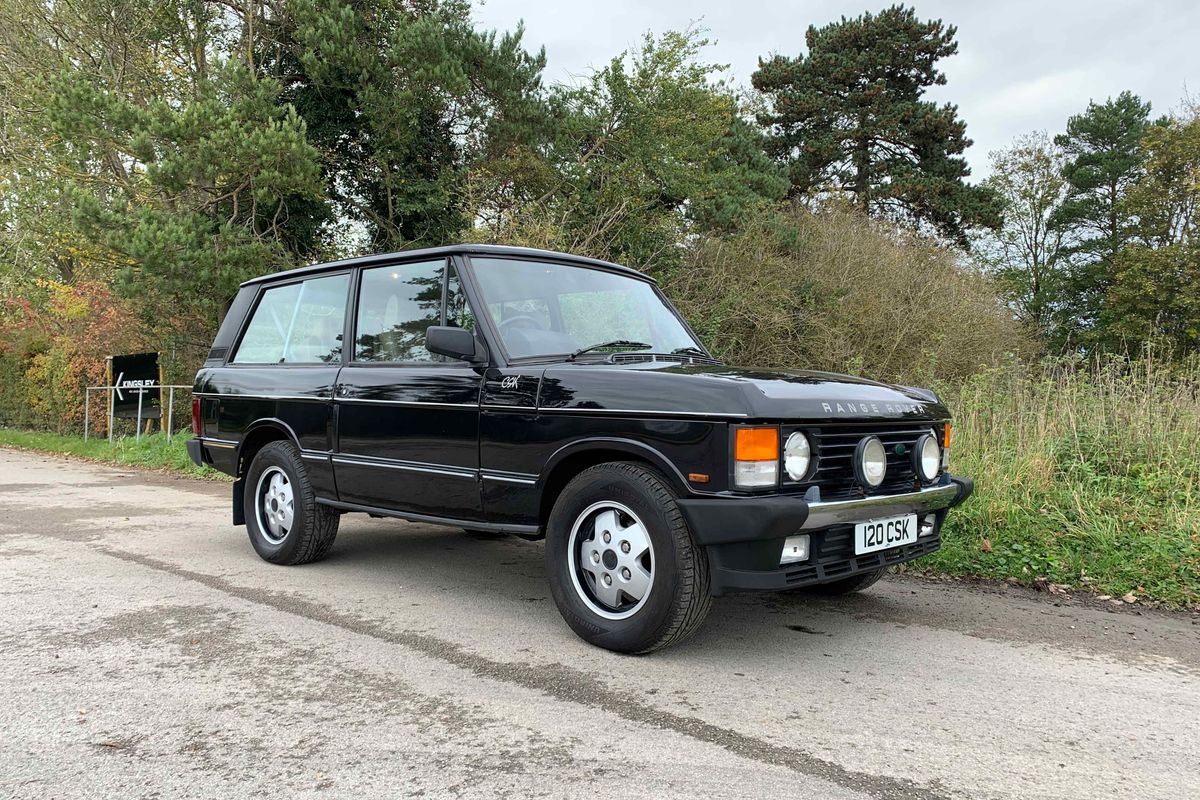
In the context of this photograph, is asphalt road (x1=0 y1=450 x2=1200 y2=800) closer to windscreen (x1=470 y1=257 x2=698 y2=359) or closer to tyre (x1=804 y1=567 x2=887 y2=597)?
tyre (x1=804 y1=567 x2=887 y2=597)

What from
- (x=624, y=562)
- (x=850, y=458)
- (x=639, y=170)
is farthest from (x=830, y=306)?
(x=624, y=562)

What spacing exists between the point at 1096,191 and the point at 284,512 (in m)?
42.2

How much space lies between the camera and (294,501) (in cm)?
546

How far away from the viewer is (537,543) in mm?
6531

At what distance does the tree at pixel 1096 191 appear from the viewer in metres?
36.2

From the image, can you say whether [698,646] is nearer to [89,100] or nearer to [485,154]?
[89,100]

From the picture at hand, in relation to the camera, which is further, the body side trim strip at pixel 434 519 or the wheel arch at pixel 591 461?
the body side trim strip at pixel 434 519

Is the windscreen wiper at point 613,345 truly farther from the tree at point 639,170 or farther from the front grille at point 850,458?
the tree at point 639,170

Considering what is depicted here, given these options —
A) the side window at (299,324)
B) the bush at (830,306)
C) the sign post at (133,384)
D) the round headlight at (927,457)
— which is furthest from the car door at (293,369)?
the bush at (830,306)

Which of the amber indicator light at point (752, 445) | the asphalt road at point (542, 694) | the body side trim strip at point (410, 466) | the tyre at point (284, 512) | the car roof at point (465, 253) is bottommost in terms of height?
the asphalt road at point (542, 694)

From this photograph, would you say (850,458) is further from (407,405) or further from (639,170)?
(639,170)

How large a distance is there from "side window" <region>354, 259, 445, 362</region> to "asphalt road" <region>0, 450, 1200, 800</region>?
145 cm

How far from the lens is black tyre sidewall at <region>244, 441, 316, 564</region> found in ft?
17.7

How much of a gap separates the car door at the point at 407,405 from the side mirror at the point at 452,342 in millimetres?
146
